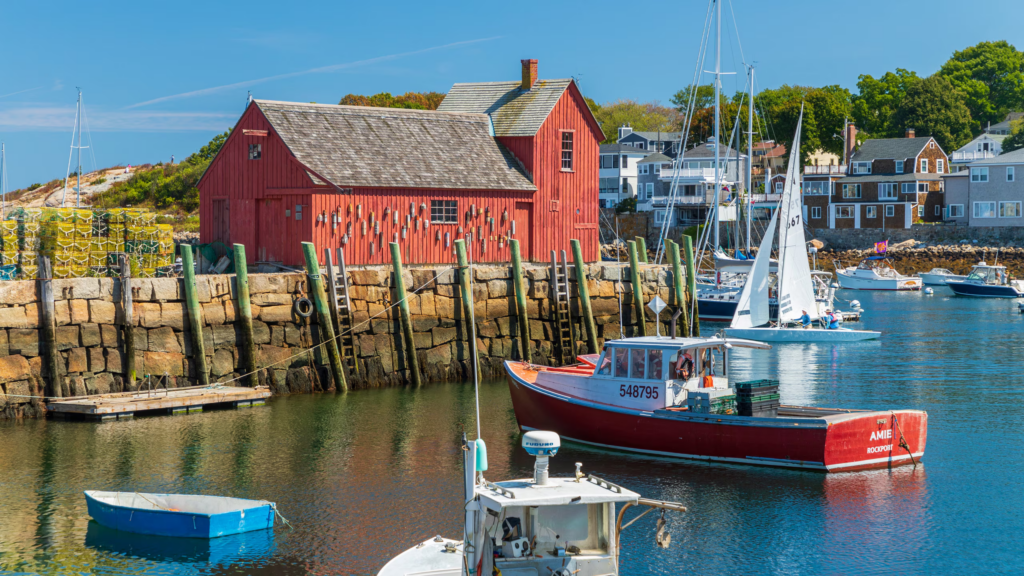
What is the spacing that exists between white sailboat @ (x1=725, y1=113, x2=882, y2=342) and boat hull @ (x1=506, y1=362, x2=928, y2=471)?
2288 centimetres

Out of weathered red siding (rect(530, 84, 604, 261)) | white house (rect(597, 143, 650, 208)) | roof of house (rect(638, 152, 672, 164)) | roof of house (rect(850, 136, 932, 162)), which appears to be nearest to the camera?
weathered red siding (rect(530, 84, 604, 261))

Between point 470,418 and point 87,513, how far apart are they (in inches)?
429

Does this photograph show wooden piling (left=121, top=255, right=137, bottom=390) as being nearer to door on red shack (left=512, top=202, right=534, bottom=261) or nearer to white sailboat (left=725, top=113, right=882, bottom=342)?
door on red shack (left=512, top=202, right=534, bottom=261)

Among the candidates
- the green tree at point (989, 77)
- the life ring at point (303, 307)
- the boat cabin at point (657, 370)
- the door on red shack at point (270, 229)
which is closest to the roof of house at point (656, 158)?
the green tree at point (989, 77)

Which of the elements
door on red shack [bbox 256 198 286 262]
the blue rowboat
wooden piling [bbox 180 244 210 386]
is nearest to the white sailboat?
door on red shack [bbox 256 198 286 262]

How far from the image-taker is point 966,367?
3969 centimetres

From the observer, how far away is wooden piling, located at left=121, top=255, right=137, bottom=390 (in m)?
27.5

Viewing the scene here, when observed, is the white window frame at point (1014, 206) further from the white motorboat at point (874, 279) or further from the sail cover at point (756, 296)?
the sail cover at point (756, 296)

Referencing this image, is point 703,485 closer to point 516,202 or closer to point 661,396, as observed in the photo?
point 661,396

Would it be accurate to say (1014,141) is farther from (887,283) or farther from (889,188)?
(887,283)

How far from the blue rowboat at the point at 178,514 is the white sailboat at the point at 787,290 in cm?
3119

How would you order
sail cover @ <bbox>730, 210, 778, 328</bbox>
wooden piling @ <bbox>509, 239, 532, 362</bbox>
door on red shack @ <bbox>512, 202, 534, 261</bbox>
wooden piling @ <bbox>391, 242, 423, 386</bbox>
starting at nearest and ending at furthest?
wooden piling @ <bbox>391, 242, 423, 386</bbox>
wooden piling @ <bbox>509, 239, 532, 362</bbox>
door on red shack @ <bbox>512, 202, 534, 261</bbox>
sail cover @ <bbox>730, 210, 778, 328</bbox>

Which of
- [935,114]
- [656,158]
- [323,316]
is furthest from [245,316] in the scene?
[935,114]

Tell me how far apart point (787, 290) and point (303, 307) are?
24875mm
